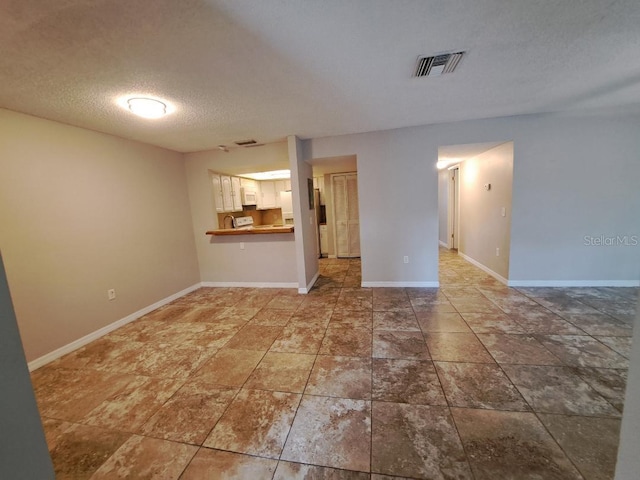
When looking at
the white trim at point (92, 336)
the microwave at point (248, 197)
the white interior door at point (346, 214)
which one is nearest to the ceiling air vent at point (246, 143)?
the microwave at point (248, 197)

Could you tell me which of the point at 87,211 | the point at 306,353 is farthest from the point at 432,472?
the point at 87,211

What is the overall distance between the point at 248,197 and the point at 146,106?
137 inches

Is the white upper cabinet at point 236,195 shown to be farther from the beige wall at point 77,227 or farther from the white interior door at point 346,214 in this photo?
the white interior door at point 346,214

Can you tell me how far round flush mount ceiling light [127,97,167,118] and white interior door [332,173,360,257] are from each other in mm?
4147

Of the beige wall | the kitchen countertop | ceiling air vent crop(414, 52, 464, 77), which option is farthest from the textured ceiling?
the kitchen countertop

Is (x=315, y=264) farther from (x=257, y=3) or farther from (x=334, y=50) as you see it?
(x=257, y=3)

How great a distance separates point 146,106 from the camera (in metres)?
2.27

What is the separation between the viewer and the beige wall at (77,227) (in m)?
2.32

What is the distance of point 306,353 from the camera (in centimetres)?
232

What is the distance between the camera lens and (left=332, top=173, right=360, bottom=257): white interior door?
6004mm

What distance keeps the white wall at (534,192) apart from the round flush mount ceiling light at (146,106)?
2149mm

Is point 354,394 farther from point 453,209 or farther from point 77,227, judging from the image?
point 453,209

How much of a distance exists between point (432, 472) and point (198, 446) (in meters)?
1.33

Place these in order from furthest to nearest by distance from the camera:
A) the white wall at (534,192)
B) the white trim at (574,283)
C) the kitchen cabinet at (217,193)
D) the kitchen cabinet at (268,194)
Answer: the kitchen cabinet at (268,194)
the kitchen cabinet at (217,193)
the white trim at (574,283)
the white wall at (534,192)
